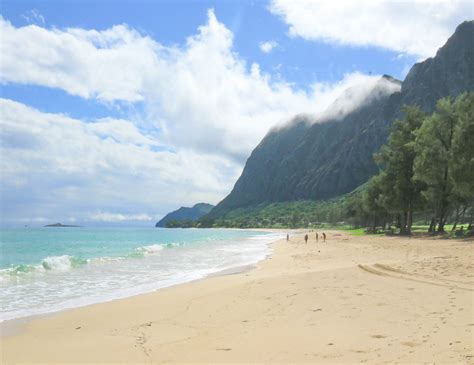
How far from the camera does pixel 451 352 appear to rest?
6078mm

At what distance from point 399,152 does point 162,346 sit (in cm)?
5030

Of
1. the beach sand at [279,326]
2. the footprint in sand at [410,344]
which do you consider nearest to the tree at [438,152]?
the beach sand at [279,326]

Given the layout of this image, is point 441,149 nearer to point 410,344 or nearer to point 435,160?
point 435,160

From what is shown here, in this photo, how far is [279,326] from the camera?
28.3 feet

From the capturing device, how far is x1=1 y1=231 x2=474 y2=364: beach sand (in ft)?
22.1

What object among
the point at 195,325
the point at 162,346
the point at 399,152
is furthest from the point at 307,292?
the point at 399,152

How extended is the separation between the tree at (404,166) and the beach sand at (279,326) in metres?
40.4

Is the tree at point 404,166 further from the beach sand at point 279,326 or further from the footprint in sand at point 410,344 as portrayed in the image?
the footprint in sand at point 410,344

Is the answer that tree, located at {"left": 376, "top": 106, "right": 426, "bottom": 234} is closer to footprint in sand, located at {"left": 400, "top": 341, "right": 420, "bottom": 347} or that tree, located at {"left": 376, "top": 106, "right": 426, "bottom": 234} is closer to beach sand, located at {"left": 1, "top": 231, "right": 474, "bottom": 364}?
beach sand, located at {"left": 1, "top": 231, "right": 474, "bottom": 364}

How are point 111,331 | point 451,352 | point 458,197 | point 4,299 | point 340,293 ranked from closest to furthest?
1. point 451,352
2. point 111,331
3. point 340,293
4. point 4,299
5. point 458,197

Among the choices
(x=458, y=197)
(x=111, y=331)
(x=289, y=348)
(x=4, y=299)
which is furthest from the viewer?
(x=458, y=197)

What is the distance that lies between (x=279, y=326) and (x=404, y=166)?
161 feet

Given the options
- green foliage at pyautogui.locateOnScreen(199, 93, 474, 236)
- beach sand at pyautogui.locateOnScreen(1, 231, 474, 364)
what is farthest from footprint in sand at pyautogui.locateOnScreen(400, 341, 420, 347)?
green foliage at pyautogui.locateOnScreen(199, 93, 474, 236)

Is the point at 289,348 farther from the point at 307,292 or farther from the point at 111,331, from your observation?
the point at 307,292
